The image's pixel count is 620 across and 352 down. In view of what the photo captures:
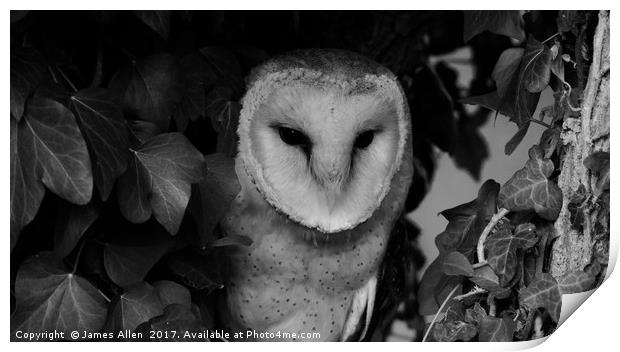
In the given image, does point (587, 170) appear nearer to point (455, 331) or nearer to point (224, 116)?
point (455, 331)

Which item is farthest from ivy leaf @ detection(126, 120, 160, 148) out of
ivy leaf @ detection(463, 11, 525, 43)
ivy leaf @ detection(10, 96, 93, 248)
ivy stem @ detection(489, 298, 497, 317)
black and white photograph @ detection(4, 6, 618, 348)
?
ivy stem @ detection(489, 298, 497, 317)

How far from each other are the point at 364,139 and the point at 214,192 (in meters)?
0.25

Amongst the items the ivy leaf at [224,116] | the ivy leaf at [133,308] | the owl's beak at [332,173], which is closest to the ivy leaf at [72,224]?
the ivy leaf at [133,308]

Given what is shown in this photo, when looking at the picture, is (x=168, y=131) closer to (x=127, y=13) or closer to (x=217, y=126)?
(x=217, y=126)

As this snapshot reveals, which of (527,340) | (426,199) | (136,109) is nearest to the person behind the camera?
(136,109)

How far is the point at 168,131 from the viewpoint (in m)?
1.25

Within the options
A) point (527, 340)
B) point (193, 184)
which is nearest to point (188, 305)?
point (193, 184)

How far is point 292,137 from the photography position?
1.28 m

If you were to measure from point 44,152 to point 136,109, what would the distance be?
16 centimetres

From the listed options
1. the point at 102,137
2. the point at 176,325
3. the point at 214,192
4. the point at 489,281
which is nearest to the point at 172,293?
the point at 176,325

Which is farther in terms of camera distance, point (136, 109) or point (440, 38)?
point (440, 38)

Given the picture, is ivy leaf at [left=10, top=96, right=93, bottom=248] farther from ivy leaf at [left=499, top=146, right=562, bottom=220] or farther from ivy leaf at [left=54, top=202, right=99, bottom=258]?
ivy leaf at [left=499, top=146, right=562, bottom=220]

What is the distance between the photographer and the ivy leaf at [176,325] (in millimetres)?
1224

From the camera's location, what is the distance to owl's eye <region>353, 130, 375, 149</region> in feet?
4.24
